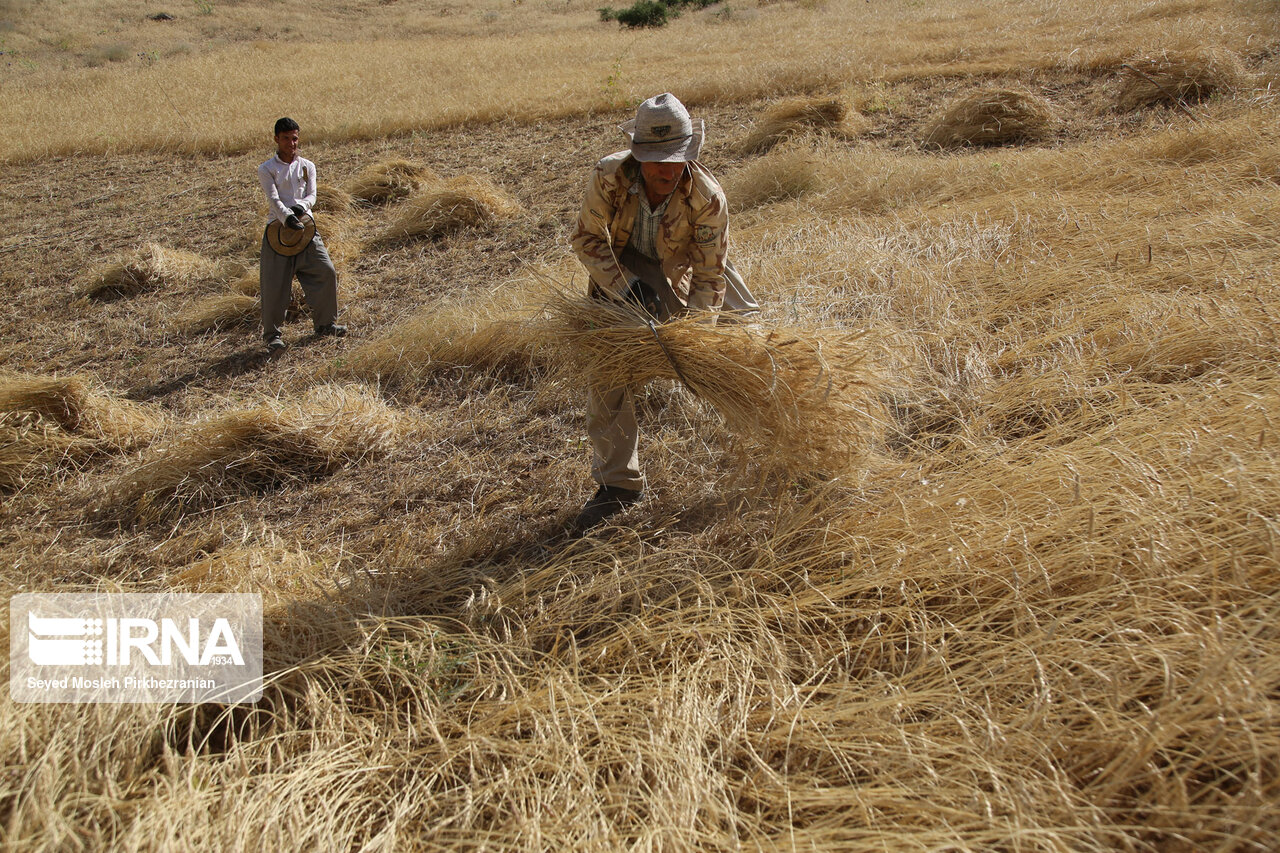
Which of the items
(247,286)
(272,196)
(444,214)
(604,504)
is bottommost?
(604,504)

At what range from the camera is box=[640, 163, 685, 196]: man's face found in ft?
8.00

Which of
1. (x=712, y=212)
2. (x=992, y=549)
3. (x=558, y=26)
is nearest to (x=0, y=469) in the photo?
(x=712, y=212)

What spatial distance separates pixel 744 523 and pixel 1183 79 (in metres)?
7.38

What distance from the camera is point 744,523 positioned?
2.60 meters

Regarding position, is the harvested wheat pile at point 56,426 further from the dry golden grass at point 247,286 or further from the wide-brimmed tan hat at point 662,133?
the wide-brimmed tan hat at point 662,133

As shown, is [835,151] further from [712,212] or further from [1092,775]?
[1092,775]

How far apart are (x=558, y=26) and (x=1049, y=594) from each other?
80.7ft

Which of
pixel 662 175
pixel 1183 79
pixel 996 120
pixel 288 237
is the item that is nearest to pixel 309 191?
pixel 288 237

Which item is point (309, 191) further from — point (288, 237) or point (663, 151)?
point (663, 151)

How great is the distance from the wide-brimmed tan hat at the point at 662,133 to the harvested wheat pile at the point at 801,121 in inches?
242

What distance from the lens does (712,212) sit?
2.55m

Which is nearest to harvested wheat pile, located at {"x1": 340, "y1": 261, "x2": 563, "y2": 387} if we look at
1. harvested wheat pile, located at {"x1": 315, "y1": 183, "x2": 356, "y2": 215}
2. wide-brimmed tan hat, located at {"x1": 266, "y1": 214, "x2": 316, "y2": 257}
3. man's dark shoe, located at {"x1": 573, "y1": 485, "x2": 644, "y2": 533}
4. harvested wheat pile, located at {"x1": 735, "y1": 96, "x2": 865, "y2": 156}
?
wide-brimmed tan hat, located at {"x1": 266, "y1": 214, "x2": 316, "y2": 257}

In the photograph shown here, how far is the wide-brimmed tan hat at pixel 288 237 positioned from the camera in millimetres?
5211

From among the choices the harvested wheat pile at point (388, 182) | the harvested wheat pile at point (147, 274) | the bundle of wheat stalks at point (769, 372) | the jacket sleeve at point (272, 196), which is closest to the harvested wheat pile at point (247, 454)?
the bundle of wheat stalks at point (769, 372)
